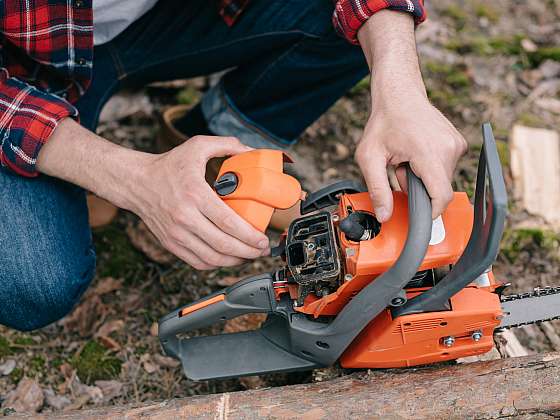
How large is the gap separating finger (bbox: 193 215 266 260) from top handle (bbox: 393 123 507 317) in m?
0.46

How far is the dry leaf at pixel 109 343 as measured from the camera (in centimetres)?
259

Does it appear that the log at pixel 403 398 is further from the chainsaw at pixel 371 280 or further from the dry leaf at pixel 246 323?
Result: the dry leaf at pixel 246 323

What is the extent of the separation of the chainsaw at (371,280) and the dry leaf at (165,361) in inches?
18.3

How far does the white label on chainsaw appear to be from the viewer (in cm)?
174

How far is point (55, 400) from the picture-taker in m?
2.43

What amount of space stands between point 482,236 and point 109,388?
5.21ft

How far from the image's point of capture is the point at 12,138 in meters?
2.00

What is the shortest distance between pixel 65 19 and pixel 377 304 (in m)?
1.34

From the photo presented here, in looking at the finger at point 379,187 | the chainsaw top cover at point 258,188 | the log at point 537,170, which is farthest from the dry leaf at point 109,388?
the log at point 537,170

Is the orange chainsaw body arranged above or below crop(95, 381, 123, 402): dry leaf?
above

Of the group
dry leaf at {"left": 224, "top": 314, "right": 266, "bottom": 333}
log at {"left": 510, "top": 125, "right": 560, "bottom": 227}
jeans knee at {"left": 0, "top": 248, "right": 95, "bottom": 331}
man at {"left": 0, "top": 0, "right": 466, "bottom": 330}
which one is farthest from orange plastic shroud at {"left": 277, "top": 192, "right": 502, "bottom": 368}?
log at {"left": 510, "top": 125, "right": 560, "bottom": 227}

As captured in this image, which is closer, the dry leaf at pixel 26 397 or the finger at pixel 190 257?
the finger at pixel 190 257

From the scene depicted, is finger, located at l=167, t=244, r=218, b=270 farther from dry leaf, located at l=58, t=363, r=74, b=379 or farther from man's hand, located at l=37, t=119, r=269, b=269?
dry leaf, located at l=58, t=363, r=74, b=379

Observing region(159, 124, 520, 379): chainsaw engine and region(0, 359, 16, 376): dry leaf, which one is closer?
region(159, 124, 520, 379): chainsaw engine
